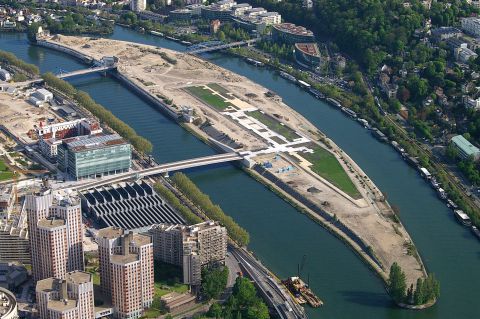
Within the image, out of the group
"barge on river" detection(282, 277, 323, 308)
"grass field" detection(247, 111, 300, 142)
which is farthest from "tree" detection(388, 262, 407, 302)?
"grass field" detection(247, 111, 300, 142)

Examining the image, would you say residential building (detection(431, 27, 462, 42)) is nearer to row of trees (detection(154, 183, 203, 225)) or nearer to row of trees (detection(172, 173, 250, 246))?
row of trees (detection(172, 173, 250, 246))

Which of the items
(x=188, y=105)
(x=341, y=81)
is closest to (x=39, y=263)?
(x=188, y=105)

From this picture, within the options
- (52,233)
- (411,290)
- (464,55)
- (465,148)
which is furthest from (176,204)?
(464,55)

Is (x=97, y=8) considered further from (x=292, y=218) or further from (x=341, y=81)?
(x=292, y=218)

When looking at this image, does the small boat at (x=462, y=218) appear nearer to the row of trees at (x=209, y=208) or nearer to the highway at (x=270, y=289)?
the row of trees at (x=209, y=208)

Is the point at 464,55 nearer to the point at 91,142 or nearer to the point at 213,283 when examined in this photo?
the point at 91,142

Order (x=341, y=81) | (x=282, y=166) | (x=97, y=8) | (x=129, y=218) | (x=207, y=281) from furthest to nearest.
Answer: (x=97, y=8) < (x=341, y=81) < (x=282, y=166) < (x=129, y=218) < (x=207, y=281)
